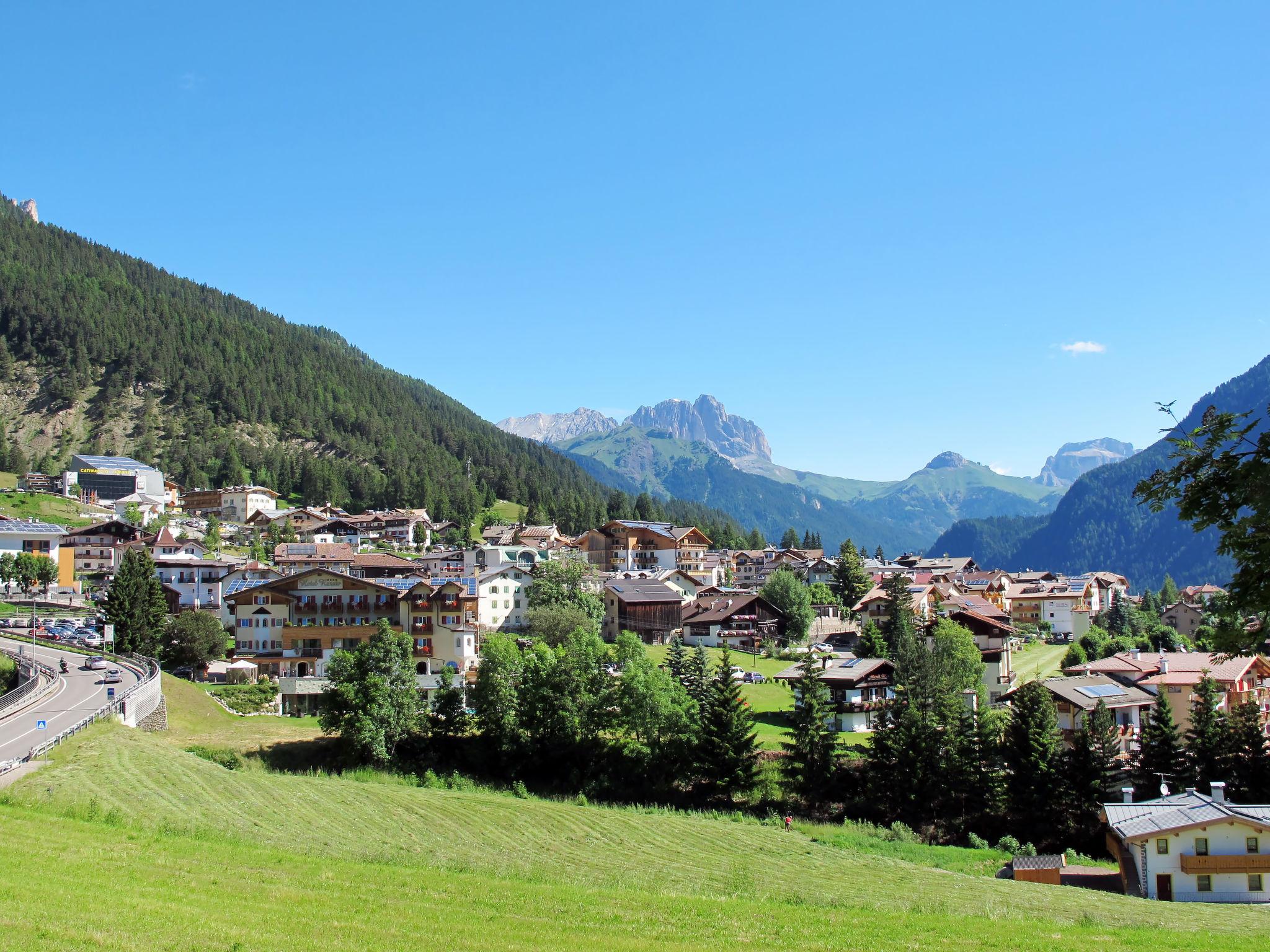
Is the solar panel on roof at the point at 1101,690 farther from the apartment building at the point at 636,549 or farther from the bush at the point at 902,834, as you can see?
the apartment building at the point at 636,549

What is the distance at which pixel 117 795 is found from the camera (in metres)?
24.6

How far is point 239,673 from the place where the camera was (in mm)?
56000

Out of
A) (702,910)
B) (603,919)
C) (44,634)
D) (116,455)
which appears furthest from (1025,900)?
(116,455)

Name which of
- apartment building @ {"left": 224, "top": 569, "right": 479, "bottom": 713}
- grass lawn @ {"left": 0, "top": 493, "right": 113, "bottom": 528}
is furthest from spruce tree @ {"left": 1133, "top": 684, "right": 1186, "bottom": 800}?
grass lawn @ {"left": 0, "top": 493, "right": 113, "bottom": 528}

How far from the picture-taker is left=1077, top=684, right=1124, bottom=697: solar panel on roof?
182 feet

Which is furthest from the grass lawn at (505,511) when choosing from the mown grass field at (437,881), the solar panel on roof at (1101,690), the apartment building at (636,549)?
the mown grass field at (437,881)

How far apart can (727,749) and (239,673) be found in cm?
3110

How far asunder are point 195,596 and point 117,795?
179 ft

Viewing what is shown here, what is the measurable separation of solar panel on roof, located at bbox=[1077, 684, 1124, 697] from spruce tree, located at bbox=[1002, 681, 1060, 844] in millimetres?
12358

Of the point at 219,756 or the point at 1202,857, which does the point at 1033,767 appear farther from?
the point at 219,756

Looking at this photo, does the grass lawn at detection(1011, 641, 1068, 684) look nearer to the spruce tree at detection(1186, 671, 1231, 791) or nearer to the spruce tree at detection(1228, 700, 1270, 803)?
the spruce tree at detection(1186, 671, 1231, 791)

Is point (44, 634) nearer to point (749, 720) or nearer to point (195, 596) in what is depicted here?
point (195, 596)

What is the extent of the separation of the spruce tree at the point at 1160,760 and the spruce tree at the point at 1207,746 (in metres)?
0.47

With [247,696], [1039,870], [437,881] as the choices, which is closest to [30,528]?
[247,696]
